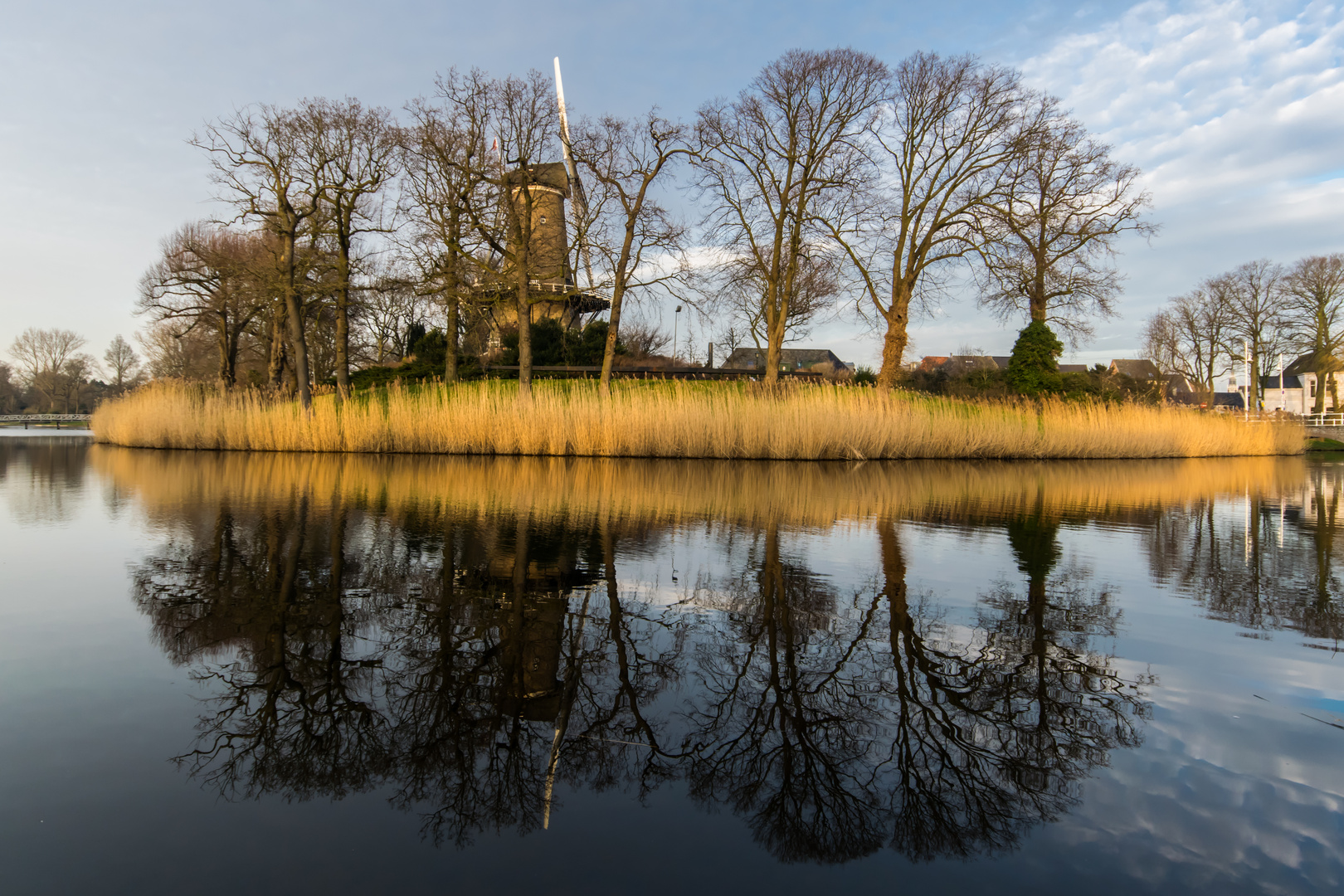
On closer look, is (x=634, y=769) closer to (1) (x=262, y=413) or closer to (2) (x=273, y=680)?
(2) (x=273, y=680)

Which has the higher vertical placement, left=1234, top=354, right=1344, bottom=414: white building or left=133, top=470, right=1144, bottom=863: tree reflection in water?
left=1234, top=354, right=1344, bottom=414: white building

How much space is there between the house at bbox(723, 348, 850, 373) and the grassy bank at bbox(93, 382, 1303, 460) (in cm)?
3252

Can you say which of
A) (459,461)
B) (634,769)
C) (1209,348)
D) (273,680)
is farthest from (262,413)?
(1209,348)

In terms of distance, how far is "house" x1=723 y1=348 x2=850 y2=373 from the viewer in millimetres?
54778

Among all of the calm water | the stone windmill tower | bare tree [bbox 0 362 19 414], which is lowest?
the calm water

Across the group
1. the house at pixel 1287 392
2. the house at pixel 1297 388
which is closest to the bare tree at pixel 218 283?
the house at pixel 1297 388

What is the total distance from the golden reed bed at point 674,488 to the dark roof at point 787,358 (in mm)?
36560

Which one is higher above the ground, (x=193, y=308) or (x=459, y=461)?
(x=193, y=308)

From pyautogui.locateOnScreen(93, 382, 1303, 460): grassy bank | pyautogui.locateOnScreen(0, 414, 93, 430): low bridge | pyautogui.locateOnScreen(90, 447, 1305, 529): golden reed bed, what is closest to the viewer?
pyautogui.locateOnScreen(90, 447, 1305, 529): golden reed bed

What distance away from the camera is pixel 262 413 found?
15.9 metres

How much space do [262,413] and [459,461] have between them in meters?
6.16

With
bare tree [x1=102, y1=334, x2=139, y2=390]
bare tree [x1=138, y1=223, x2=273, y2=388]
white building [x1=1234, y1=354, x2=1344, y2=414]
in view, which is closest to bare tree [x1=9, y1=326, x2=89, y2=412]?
bare tree [x1=102, y1=334, x2=139, y2=390]

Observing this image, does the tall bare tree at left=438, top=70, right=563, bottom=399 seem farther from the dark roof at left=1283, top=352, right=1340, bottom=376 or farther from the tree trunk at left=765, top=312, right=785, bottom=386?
the dark roof at left=1283, top=352, right=1340, bottom=376

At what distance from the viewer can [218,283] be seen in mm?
25500
